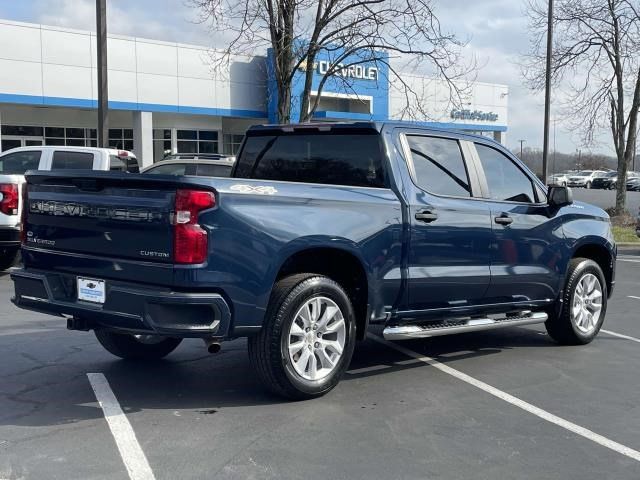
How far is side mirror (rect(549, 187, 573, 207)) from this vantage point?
6.97m

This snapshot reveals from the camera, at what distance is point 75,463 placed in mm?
4086

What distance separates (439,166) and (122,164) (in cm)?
812

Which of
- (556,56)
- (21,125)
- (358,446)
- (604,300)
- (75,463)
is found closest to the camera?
(75,463)

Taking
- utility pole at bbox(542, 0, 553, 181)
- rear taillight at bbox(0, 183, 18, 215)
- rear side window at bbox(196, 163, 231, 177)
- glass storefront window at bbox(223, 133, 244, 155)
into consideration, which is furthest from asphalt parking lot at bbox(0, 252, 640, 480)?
glass storefront window at bbox(223, 133, 244, 155)

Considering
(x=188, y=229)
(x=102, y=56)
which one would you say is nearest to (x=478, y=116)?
(x=102, y=56)

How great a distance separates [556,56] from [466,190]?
65.4 feet

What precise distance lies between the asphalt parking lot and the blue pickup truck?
40 centimetres

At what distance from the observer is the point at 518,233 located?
265 inches

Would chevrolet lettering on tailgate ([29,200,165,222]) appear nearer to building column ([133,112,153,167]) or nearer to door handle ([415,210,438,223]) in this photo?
door handle ([415,210,438,223])

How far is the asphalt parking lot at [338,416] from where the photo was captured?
163 inches

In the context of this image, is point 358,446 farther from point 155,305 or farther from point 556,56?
point 556,56

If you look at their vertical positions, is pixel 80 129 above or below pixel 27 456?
above

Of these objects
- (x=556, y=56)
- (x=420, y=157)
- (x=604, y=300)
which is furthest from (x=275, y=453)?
(x=556, y=56)

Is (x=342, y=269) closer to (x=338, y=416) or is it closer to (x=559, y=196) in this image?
(x=338, y=416)
